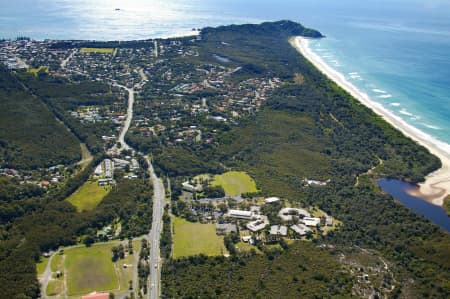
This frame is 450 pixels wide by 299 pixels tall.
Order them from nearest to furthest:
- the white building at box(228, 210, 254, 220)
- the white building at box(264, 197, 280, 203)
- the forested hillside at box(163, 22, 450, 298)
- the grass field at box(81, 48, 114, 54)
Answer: the forested hillside at box(163, 22, 450, 298), the white building at box(228, 210, 254, 220), the white building at box(264, 197, 280, 203), the grass field at box(81, 48, 114, 54)

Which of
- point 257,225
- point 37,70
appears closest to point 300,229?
point 257,225

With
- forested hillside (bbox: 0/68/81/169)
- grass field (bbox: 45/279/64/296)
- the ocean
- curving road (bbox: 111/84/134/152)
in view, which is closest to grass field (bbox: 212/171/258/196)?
curving road (bbox: 111/84/134/152)

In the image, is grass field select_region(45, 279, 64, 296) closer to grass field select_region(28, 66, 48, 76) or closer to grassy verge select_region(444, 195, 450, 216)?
grassy verge select_region(444, 195, 450, 216)

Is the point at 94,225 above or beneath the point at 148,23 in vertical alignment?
beneath

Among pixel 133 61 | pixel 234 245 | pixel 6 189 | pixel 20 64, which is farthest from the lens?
Answer: pixel 133 61

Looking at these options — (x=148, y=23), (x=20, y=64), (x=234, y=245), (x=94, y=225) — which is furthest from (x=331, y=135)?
(x=148, y=23)

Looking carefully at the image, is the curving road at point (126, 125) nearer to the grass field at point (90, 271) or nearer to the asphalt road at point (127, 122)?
the asphalt road at point (127, 122)

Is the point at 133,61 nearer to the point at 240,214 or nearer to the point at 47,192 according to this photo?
the point at 47,192
